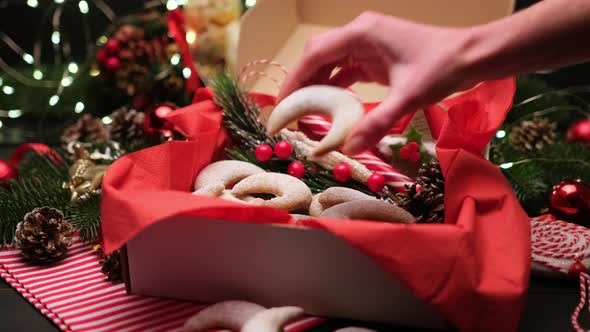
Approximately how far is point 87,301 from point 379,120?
438 millimetres

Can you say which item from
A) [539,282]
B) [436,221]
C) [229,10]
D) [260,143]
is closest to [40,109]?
[229,10]

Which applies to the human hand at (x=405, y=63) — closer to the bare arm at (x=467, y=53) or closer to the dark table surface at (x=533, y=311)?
the bare arm at (x=467, y=53)

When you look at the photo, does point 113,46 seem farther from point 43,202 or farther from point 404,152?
point 404,152

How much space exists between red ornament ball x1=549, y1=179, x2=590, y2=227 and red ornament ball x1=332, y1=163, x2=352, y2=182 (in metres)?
0.33

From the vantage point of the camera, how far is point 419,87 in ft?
2.32

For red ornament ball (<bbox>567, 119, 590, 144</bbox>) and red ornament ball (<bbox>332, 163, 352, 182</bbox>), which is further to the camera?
red ornament ball (<bbox>567, 119, 590, 144</bbox>)

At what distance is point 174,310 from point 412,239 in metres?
0.31

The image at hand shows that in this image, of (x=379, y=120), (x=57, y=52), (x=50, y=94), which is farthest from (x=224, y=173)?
(x=57, y=52)

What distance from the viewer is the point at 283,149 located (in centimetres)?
101

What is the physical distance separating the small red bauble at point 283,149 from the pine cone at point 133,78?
58 centimetres

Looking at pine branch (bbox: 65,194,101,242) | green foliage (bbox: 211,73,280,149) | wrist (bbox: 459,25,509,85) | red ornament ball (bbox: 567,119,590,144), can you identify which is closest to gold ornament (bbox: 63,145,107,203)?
pine branch (bbox: 65,194,101,242)

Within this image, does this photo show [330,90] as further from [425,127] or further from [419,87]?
[425,127]

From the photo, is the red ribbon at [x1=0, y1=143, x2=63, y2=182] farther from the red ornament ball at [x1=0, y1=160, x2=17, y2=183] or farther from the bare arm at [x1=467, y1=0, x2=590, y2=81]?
the bare arm at [x1=467, y1=0, x2=590, y2=81]

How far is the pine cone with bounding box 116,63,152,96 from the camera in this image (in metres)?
1.48
